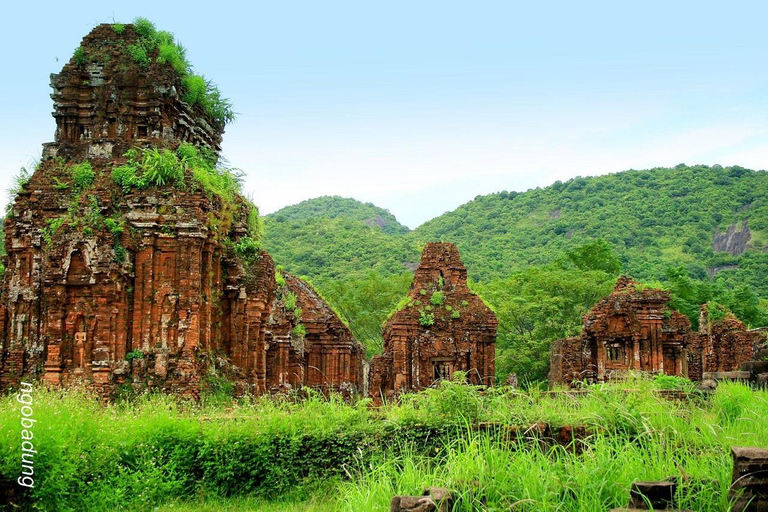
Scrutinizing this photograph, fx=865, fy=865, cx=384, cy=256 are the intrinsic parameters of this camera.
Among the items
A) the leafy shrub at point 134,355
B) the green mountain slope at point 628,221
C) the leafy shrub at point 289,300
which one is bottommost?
the leafy shrub at point 134,355

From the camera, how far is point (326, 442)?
30.9 feet

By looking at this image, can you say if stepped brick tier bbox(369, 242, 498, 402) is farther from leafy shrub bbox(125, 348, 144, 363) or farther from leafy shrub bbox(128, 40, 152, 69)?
leafy shrub bbox(125, 348, 144, 363)

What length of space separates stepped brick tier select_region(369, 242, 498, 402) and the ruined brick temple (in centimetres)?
680

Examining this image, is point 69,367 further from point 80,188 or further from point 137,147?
point 137,147

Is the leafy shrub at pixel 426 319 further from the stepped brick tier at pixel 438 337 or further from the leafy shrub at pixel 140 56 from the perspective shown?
the leafy shrub at pixel 140 56

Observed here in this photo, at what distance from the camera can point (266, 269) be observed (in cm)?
1582

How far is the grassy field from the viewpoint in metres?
7.93

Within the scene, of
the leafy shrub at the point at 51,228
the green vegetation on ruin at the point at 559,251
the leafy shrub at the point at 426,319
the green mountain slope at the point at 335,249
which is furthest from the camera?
the green mountain slope at the point at 335,249

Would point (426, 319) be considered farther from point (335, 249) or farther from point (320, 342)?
point (335, 249)

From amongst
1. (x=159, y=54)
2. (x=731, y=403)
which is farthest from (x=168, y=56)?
(x=731, y=403)

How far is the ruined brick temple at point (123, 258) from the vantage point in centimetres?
1285

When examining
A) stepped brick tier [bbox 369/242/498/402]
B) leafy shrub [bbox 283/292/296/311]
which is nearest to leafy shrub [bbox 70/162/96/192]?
leafy shrub [bbox 283/292/296/311]

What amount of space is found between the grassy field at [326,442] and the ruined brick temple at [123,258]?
2.54 m

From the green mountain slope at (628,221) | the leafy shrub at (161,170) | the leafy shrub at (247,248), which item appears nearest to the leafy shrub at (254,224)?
the leafy shrub at (247,248)
